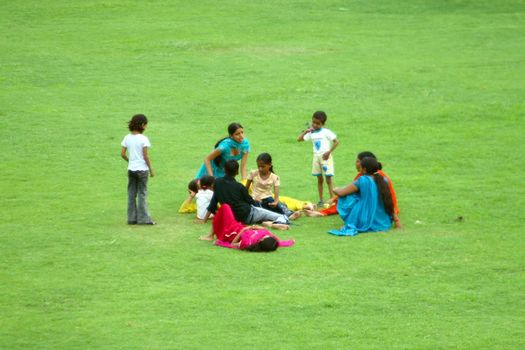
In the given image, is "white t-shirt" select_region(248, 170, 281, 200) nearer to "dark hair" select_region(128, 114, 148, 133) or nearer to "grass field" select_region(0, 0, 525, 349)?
"grass field" select_region(0, 0, 525, 349)

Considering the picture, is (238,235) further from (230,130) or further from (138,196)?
(230,130)

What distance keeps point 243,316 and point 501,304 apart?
9.52 feet

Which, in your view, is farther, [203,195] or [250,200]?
[203,195]

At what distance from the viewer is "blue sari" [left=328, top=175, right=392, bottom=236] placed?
14453 mm

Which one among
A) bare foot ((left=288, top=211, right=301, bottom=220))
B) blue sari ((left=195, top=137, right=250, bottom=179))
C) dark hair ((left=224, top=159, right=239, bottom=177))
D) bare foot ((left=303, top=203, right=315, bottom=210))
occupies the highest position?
blue sari ((left=195, top=137, right=250, bottom=179))

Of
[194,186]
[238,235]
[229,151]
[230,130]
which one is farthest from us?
[194,186]

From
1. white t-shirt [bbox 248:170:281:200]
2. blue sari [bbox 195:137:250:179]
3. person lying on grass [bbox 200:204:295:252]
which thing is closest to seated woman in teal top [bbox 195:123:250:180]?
blue sari [bbox 195:137:250:179]

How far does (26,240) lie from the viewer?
45.8ft

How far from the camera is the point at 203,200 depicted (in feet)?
49.3

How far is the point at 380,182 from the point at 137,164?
3463 millimetres

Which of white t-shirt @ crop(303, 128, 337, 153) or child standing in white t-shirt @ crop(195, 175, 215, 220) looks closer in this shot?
child standing in white t-shirt @ crop(195, 175, 215, 220)

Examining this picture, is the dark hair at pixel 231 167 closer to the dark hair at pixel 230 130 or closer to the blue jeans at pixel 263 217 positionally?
the blue jeans at pixel 263 217

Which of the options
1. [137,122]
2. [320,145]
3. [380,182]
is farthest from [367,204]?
[137,122]

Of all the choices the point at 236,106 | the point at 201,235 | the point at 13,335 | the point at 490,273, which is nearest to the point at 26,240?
the point at 201,235
